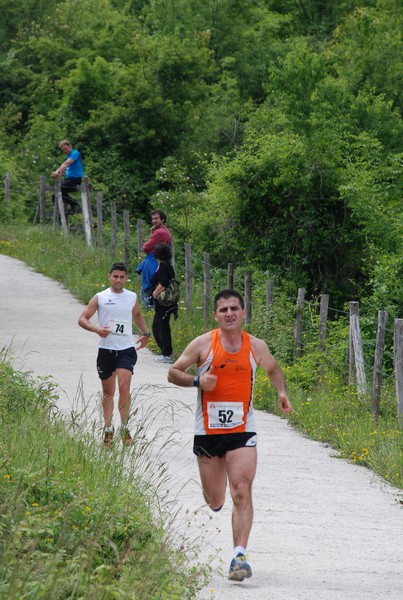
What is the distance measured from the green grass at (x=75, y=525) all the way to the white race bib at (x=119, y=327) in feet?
6.12

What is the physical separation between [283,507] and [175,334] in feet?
33.0

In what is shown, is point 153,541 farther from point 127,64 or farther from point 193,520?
point 127,64

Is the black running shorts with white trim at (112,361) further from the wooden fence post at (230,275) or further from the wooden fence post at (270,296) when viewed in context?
A: the wooden fence post at (230,275)

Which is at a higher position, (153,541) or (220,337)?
(220,337)

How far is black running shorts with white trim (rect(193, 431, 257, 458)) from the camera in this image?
8.38m

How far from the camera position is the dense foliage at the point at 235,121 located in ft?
72.9

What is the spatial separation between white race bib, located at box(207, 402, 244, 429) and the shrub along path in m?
0.37

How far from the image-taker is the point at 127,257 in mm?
25672

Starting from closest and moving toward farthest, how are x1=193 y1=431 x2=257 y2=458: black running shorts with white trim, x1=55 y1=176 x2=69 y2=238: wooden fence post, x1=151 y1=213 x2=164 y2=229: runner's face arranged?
x1=193 y1=431 x2=257 y2=458: black running shorts with white trim, x1=151 y1=213 x2=164 y2=229: runner's face, x1=55 y1=176 x2=69 y2=238: wooden fence post

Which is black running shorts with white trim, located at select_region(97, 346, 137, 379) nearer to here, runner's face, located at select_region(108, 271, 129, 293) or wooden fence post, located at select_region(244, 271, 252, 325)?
runner's face, located at select_region(108, 271, 129, 293)

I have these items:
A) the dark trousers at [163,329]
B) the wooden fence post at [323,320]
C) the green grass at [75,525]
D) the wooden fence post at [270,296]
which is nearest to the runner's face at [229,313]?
the green grass at [75,525]

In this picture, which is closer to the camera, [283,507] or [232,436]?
[232,436]

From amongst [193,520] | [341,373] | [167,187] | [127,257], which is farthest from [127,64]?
[193,520]

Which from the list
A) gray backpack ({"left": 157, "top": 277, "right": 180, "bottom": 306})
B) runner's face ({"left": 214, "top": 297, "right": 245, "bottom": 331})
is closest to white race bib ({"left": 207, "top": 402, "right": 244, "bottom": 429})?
runner's face ({"left": 214, "top": 297, "right": 245, "bottom": 331})
